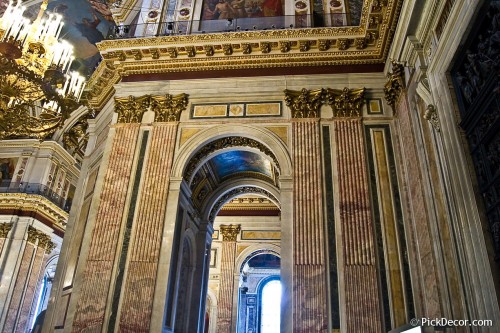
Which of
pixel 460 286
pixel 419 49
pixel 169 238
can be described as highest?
pixel 419 49

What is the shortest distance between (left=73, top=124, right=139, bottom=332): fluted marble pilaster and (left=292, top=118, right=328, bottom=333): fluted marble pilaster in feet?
10.7

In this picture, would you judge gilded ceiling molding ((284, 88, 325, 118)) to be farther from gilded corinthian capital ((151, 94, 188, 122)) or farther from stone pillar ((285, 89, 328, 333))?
gilded corinthian capital ((151, 94, 188, 122))

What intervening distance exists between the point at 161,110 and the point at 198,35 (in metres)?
1.76

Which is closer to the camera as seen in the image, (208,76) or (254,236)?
(208,76)

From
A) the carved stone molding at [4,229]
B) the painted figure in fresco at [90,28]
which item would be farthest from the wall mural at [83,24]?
the carved stone molding at [4,229]

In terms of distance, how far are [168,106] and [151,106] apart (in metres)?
0.40

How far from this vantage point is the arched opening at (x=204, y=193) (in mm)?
8602

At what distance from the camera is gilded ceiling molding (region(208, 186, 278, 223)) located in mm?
11281

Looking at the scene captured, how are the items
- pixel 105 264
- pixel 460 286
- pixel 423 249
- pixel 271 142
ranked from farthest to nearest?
1. pixel 271 142
2. pixel 105 264
3. pixel 423 249
4. pixel 460 286

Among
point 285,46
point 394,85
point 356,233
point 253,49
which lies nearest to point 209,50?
point 253,49

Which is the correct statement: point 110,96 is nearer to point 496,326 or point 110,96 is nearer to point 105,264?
point 105,264

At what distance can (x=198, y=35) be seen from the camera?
8836mm

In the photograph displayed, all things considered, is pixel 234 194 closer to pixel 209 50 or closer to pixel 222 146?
pixel 222 146

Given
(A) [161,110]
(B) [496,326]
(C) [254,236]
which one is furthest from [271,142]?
(C) [254,236]
